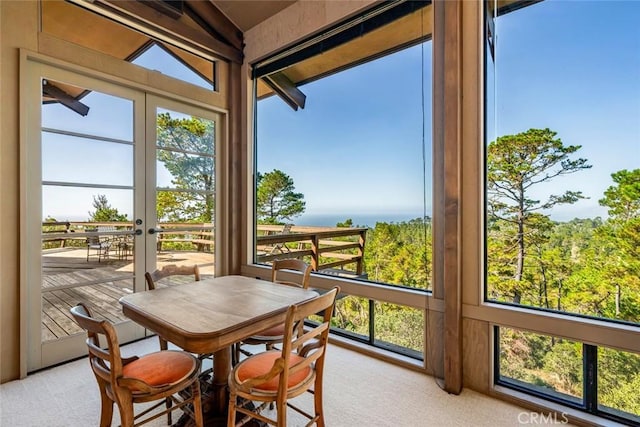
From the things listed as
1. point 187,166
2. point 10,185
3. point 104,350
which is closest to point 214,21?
point 187,166

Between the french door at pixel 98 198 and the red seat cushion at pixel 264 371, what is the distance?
194 cm

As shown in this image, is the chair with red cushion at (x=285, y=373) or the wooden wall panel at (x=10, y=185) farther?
the wooden wall panel at (x=10, y=185)

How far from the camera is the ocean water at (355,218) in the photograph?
8.36 feet

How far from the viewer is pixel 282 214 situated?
3459 millimetres

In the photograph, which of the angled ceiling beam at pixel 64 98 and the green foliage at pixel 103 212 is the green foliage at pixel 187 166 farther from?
the angled ceiling beam at pixel 64 98

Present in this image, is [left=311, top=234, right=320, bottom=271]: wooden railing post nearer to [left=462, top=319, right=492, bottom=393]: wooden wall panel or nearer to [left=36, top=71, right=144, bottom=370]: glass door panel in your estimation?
[left=462, top=319, right=492, bottom=393]: wooden wall panel

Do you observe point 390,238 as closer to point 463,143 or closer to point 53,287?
point 463,143

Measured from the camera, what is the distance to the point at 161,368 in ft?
4.83

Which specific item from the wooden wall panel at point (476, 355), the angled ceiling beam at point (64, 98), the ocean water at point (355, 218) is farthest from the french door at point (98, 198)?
the wooden wall panel at point (476, 355)

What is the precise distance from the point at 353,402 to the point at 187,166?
2727 mm

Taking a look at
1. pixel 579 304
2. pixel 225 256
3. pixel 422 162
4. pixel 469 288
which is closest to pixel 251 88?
pixel 225 256
